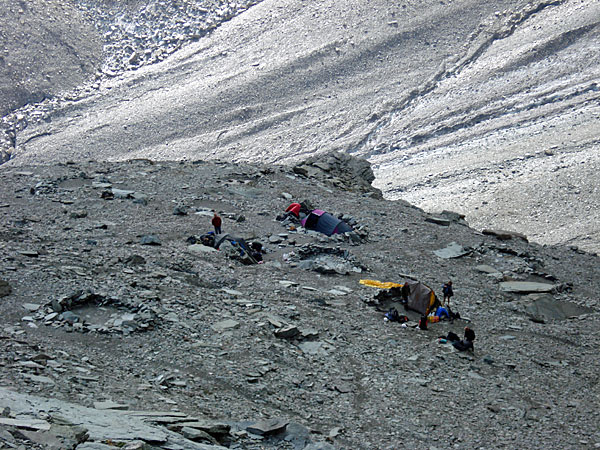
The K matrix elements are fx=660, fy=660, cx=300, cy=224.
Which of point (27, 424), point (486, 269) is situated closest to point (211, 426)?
point (27, 424)

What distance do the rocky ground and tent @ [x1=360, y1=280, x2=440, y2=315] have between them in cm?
22

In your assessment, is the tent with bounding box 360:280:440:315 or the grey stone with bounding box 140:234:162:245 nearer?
the tent with bounding box 360:280:440:315

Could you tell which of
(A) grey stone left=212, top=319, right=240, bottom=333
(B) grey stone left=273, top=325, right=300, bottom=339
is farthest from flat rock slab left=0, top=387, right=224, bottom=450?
(B) grey stone left=273, top=325, right=300, bottom=339

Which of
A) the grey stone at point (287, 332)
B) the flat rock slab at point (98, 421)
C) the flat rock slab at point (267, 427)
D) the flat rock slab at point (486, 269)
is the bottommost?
the flat rock slab at point (486, 269)

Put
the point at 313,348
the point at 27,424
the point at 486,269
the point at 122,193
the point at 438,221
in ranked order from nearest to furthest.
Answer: the point at 27,424, the point at 313,348, the point at 486,269, the point at 122,193, the point at 438,221

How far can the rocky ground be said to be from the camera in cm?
592

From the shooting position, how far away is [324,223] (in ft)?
43.1

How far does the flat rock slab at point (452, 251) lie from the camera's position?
12.8 metres

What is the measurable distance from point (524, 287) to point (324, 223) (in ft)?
13.0

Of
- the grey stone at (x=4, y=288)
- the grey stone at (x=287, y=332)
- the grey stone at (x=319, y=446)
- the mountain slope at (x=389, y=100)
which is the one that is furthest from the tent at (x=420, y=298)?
the mountain slope at (x=389, y=100)

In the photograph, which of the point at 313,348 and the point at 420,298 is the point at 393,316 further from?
the point at 313,348

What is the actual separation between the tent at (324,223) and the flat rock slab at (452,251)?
1833 millimetres

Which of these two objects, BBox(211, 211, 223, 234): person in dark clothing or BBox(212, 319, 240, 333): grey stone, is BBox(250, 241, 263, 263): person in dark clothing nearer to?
BBox(211, 211, 223, 234): person in dark clothing

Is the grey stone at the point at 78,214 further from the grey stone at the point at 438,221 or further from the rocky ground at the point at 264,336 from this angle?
the grey stone at the point at 438,221
